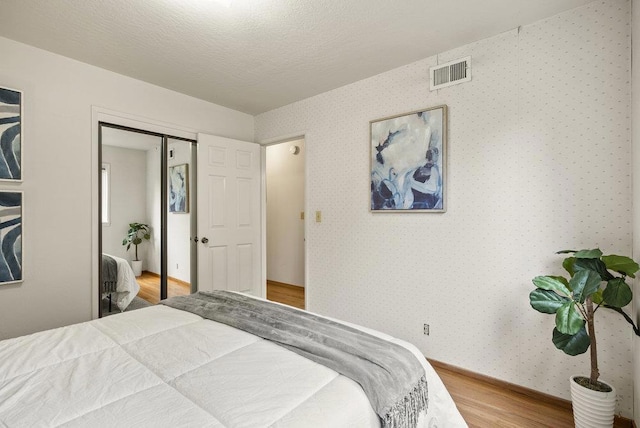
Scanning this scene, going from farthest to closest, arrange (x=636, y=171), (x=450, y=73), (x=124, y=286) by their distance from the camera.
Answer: (x=124, y=286) < (x=450, y=73) < (x=636, y=171)

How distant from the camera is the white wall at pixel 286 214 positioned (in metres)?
4.95

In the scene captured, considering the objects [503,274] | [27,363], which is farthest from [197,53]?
[503,274]

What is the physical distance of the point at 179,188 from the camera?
3.32 m

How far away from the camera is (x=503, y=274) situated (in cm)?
222

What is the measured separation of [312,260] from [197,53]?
220 centimetres

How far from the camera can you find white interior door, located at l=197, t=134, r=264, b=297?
11.0ft

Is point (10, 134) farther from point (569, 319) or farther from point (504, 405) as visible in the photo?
point (504, 405)

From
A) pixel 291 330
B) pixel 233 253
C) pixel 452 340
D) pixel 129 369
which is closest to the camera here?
pixel 129 369

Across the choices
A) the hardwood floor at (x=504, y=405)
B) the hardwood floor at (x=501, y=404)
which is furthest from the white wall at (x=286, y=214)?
the hardwood floor at (x=504, y=405)

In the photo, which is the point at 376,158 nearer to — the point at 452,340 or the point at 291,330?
the point at 452,340

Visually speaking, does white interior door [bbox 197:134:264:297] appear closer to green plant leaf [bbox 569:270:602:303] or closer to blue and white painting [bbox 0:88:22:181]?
blue and white painting [bbox 0:88:22:181]

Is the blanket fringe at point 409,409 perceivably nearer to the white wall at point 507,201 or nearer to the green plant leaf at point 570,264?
the green plant leaf at point 570,264

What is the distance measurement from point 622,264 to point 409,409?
135 cm

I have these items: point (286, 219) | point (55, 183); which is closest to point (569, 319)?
point (55, 183)
